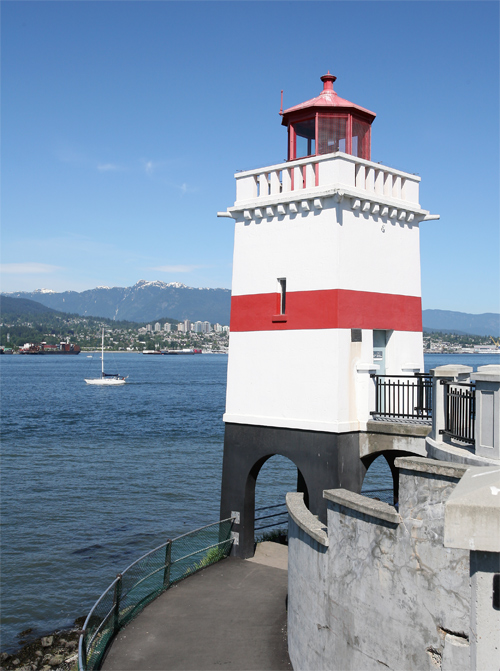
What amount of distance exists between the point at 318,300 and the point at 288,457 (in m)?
3.33

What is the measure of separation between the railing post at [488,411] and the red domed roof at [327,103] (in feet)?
28.8

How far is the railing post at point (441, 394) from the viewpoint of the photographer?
9.63m

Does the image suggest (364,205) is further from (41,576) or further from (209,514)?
(209,514)

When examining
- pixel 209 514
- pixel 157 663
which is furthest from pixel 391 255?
pixel 209 514

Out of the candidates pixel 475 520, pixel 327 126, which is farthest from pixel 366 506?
pixel 327 126

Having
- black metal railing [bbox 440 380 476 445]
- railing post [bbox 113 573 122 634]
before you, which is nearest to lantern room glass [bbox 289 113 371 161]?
black metal railing [bbox 440 380 476 445]

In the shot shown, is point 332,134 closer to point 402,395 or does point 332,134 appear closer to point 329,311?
point 329,311

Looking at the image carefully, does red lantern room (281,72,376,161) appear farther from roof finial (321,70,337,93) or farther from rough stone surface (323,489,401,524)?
rough stone surface (323,489,401,524)

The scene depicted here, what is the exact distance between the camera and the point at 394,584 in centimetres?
730

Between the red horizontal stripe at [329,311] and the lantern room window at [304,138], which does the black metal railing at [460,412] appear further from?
the lantern room window at [304,138]

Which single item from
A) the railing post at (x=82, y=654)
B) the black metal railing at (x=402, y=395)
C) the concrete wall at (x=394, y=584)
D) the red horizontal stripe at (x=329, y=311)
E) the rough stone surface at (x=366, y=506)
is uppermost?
the red horizontal stripe at (x=329, y=311)

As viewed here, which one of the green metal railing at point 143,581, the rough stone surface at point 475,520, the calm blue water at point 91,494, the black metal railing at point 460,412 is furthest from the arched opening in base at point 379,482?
the rough stone surface at point 475,520

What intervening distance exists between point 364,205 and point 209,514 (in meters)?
17.9

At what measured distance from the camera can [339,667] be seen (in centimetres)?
827
